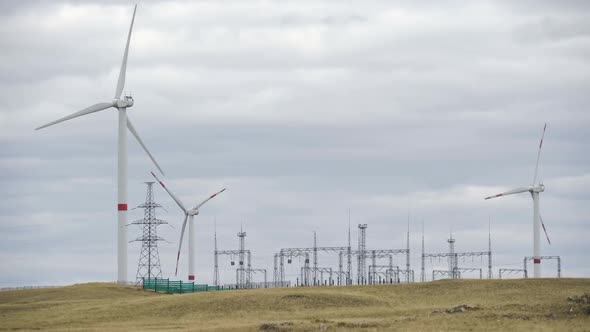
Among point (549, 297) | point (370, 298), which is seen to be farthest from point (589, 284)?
point (370, 298)

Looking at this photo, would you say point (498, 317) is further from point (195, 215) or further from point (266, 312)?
point (195, 215)

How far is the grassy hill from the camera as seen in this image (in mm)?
77375

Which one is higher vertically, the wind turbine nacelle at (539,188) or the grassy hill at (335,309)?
the wind turbine nacelle at (539,188)

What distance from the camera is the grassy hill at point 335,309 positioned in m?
77.4

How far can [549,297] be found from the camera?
313 feet

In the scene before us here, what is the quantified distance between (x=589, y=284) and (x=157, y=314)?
42745 mm

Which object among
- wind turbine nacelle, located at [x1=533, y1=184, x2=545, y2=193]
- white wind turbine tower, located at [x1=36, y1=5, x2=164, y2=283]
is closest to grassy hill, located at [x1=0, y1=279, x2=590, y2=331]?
white wind turbine tower, located at [x1=36, y1=5, x2=164, y2=283]

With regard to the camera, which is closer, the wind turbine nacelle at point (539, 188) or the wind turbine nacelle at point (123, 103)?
the wind turbine nacelle at point (123, 103)

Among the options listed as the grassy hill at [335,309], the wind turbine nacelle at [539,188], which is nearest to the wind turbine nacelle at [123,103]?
the grassy hill at [335,309]

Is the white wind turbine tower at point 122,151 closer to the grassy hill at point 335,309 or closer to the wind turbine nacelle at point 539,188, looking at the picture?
the grassy hill at point 335,309

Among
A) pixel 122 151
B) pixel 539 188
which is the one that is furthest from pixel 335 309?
pixel 539 188

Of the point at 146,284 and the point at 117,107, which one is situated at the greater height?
the point at 117,107

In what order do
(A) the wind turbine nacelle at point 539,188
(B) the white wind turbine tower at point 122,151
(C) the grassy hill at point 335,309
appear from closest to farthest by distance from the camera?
(C) the grassy hill at point 335,309 → (B) the white wind turbine tower at point 122,151 → (A) the wind turbine nacelle at point 539,188

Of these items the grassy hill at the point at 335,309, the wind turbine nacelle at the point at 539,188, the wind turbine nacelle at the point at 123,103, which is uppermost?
the wind turbine nacelle at the point at 123,103
